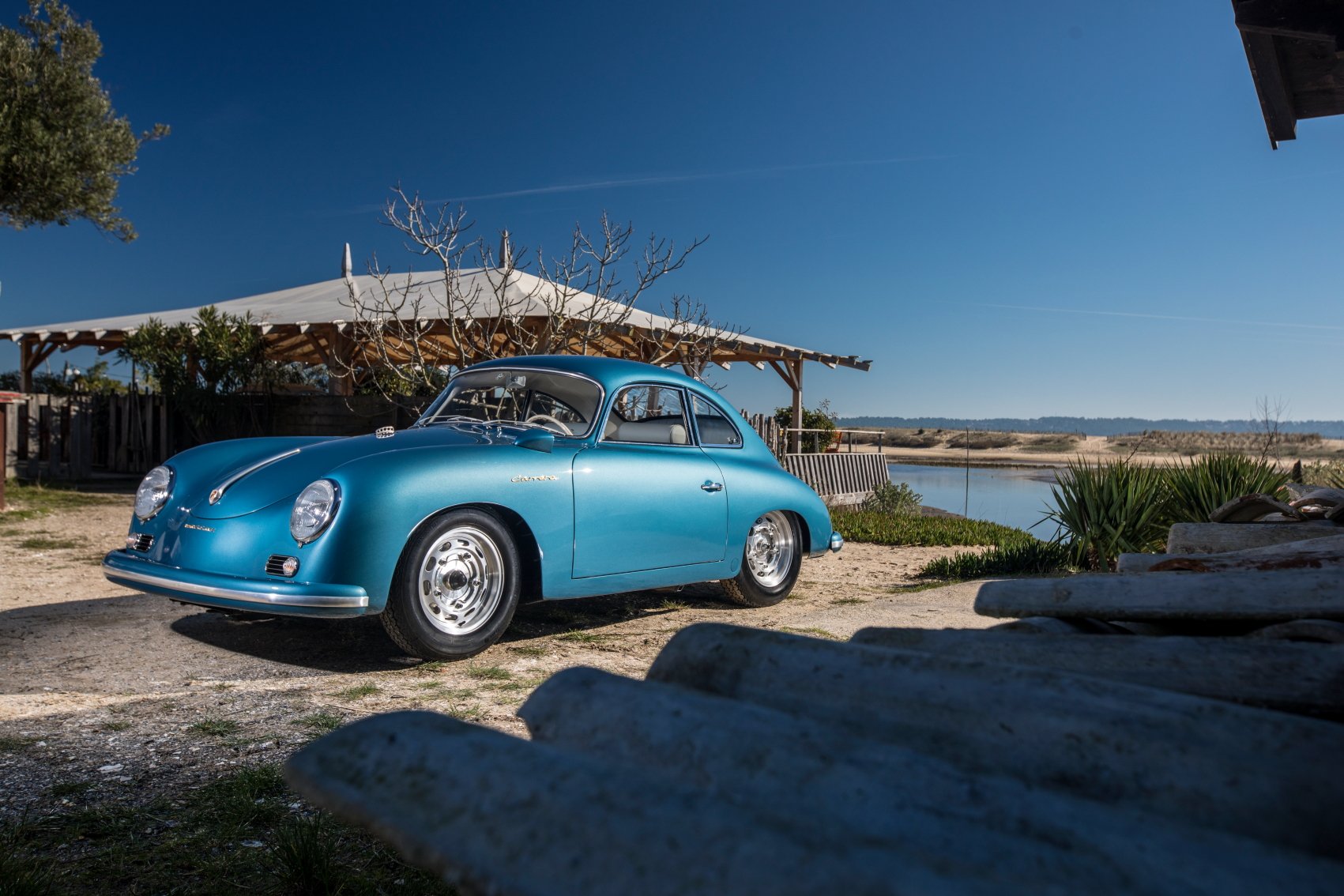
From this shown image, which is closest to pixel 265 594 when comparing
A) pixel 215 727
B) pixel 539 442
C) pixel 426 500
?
pixel 215 727

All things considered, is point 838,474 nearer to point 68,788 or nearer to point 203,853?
point 68,788

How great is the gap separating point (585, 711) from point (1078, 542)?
929 centimetres

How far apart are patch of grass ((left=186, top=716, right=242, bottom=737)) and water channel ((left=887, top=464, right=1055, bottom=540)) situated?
8.54m

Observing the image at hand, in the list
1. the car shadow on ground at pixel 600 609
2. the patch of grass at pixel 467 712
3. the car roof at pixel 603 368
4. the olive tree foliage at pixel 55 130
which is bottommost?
the car shadow on ground at pixel 600 609

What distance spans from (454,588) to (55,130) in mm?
17473

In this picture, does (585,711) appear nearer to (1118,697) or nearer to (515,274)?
(1118,697)

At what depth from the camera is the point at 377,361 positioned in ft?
68.3

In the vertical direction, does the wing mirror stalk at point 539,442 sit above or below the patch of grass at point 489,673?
above

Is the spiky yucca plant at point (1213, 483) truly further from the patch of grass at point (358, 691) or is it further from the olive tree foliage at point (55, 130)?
the olive tree foliage at point (55, 130)

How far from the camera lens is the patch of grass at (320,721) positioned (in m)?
3.68

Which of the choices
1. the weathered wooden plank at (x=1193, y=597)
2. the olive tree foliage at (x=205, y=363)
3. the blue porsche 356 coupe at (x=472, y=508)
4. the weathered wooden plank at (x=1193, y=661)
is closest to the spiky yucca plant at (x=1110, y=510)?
the blue porsche 356 coupe at (x=472, y=508)

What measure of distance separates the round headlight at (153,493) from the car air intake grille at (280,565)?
3.30 feet

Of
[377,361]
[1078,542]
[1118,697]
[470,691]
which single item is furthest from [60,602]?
[377,361]

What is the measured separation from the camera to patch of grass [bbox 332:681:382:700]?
420 centimetres
